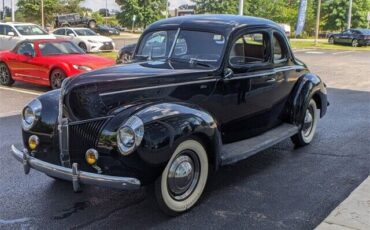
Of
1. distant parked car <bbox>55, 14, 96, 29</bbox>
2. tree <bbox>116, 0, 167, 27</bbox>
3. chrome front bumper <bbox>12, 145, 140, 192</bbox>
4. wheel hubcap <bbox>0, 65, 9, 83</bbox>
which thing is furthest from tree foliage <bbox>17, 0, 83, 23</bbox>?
chrome front bumper <bbox>12, 145, 140, 192</bbox>

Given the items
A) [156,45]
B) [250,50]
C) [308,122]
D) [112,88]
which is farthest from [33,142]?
[308,122]

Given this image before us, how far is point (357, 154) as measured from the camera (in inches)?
267

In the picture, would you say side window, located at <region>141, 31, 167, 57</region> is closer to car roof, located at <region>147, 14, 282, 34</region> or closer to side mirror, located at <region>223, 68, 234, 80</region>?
car roof, located at <region>147, 14, 282, 34</region>

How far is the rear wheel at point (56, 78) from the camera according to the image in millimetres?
12094

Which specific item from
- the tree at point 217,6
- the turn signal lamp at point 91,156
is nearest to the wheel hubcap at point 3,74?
the turn signal lamp at point 91,156

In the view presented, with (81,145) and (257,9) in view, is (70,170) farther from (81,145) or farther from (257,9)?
(257,9)

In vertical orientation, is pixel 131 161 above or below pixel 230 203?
above

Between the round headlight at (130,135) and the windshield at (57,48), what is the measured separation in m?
9.20

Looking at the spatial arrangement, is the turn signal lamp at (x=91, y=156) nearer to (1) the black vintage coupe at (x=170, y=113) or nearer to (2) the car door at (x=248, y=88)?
(1) the black vintage coupe at (x=170, y=113)

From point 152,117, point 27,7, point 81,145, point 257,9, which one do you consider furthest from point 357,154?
point 257,9

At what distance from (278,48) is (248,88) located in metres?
1.21

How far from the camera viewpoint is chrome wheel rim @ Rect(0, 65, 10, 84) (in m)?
13.6

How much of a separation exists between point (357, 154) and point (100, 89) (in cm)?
400

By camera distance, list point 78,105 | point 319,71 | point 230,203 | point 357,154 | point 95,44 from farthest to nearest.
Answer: point 95,44, point 319,71, point 357,154, point 230,203, point 78,105
